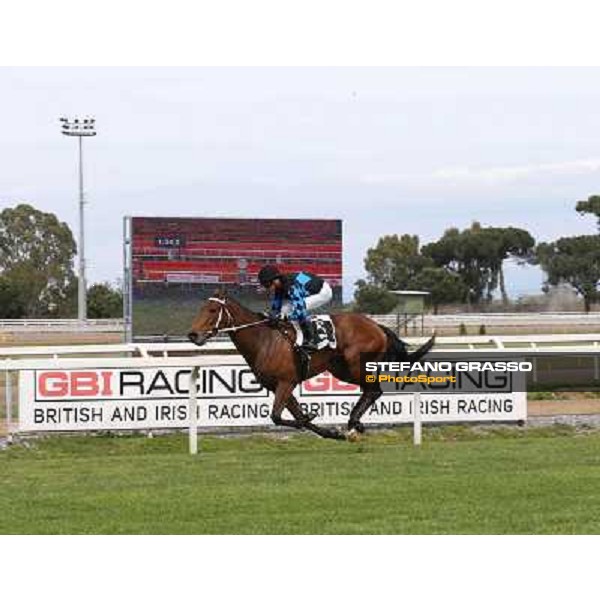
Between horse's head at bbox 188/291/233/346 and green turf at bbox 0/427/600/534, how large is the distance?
115 centimetres

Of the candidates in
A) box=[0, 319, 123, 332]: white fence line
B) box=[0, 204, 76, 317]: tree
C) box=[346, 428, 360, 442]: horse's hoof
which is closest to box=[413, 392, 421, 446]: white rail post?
box=[346, 428, 360, 442]: horse's hoof

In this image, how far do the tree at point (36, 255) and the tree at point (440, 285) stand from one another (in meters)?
19.2

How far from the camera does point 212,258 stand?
87.1ft

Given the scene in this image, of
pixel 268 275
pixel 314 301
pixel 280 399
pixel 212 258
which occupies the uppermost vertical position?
pixel 212 258

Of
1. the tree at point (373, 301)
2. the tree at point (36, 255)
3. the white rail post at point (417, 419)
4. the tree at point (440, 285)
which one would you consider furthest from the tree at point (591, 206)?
the white rail post at point (417, 419)

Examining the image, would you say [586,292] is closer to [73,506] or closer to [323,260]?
[323,260]

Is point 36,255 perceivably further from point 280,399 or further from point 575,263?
point 280,399

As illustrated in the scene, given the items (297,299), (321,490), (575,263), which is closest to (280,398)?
(297,299)

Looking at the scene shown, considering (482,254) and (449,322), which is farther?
(482,254)

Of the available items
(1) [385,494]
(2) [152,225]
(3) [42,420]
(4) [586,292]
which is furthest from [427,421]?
(4) [586,292]

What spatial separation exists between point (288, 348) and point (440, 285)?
31.8 metres

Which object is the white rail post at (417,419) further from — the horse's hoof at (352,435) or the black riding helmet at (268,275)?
the black riding helmet at (268,275)

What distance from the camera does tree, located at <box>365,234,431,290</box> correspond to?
144 ft

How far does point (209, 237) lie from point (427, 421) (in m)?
12.9
